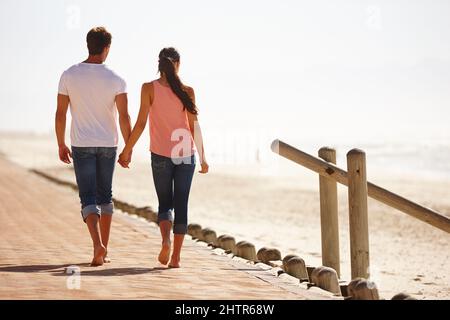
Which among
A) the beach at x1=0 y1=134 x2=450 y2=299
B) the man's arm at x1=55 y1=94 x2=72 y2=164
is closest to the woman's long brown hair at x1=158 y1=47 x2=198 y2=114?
the man's arm at x1=55 y1=94 x2=72 y2=164

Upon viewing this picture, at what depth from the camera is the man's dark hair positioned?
677cm

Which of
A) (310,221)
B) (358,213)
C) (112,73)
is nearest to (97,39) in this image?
(112,73)

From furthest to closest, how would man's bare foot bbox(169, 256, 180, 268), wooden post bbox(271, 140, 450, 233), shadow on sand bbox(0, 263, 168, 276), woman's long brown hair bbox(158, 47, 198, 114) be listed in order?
man's bare foot bbox(169, 256, 180, 268) → wooden post bbox(271, 140, 450, 233) → woman's long brown hair bbox(158, 47, 198, 114) → shadow on sand bbox(0, 263, 168, 276)

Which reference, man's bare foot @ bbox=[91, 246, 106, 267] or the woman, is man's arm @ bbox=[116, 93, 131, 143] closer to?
the woman

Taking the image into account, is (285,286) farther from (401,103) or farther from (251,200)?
(401,103)

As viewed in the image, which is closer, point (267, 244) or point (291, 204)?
point (267, 244)

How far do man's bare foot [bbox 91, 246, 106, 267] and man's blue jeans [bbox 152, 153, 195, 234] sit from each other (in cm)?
57

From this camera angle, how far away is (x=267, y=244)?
45.7 ft

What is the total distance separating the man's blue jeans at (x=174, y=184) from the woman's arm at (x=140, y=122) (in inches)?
9.2

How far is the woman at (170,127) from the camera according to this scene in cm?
675
